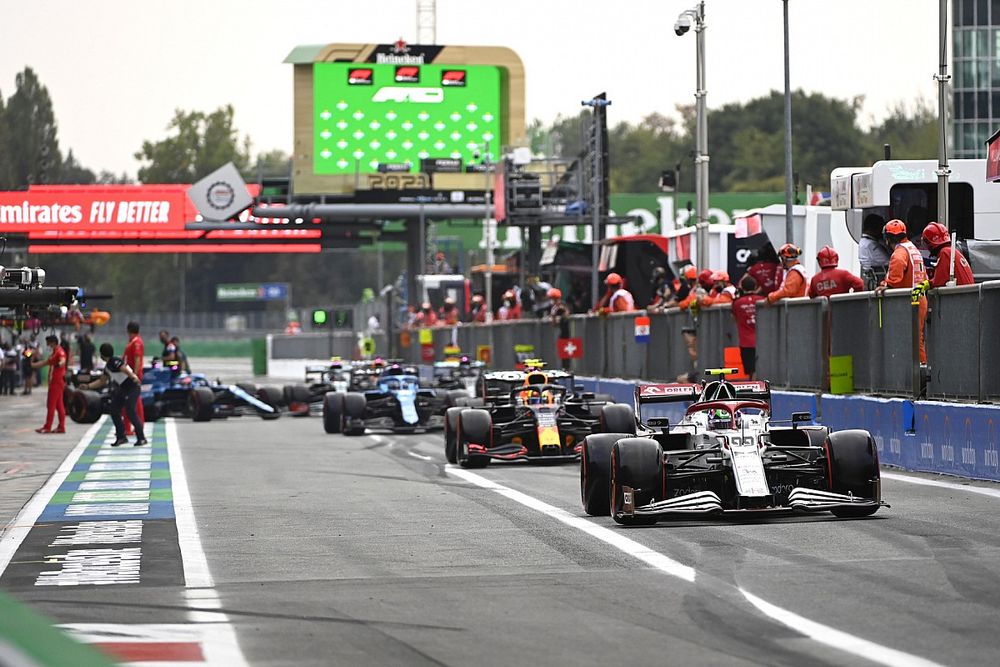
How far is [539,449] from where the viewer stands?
20.4 meters

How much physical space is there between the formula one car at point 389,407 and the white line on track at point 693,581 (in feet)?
35.3

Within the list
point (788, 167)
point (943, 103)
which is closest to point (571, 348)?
point (788, 167)

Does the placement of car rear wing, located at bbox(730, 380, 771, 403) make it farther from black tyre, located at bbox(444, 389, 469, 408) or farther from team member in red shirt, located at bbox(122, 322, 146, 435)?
black tyre, located at bbox(444, 389, 469, 408)

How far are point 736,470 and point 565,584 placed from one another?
3289 mm

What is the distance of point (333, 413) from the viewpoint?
2877 centimetres

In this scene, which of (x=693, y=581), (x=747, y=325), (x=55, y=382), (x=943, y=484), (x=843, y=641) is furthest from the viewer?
(x=55, y=382)

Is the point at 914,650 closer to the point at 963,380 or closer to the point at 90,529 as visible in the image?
the point at 90,529

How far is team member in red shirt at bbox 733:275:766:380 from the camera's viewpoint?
894 inches

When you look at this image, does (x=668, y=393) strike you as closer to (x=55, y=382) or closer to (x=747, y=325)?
(x=747, y=325)

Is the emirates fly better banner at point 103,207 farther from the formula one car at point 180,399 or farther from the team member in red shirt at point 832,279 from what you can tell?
the team member in red shirt at point 832,279

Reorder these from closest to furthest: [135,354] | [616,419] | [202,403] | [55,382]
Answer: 1. [616,419]
2. [135,354]
3. [55,382]
4. [202,403]

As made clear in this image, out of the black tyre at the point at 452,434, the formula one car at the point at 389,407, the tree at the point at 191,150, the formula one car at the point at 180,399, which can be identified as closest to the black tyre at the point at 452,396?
the formula one car at the point at 389,407

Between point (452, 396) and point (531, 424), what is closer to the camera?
point (531, 424)

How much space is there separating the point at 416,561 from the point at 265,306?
136843 mm
